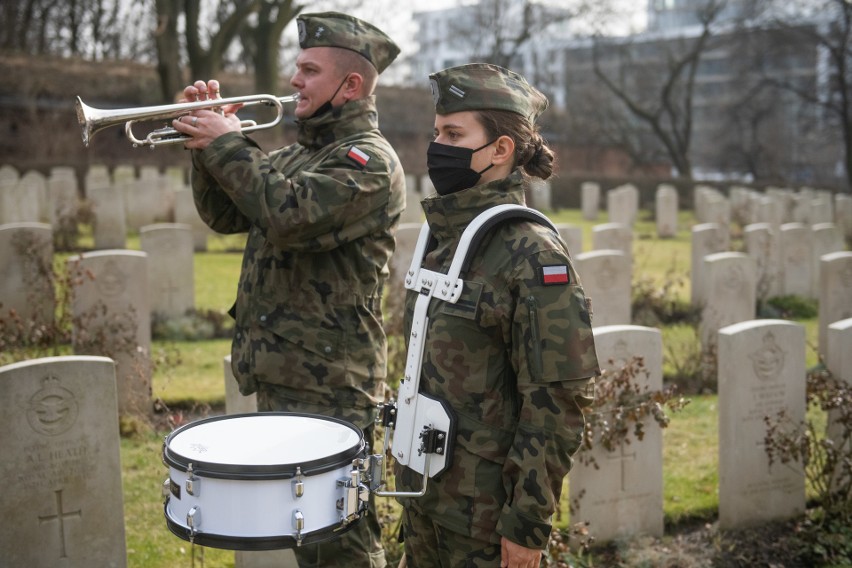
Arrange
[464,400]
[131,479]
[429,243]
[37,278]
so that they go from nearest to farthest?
[464,400] → [429,243] → [131,479] → [37,278]

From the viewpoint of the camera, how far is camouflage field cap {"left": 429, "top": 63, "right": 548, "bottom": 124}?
2693 millimetres

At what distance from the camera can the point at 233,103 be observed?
3.64 metres

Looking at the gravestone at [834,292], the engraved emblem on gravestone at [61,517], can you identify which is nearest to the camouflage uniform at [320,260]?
the engraved emblem on gravestone at [61,517]

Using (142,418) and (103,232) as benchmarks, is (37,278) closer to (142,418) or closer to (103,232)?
(142,418)

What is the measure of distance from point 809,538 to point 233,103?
13.0 feet

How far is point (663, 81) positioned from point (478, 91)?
146ft

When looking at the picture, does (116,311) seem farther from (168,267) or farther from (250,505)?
(250,505)

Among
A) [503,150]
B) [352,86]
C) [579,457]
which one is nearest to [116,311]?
[579,457]

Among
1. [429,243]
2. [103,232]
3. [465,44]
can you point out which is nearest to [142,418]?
[429,243]

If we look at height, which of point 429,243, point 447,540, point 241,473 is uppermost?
point 429,243

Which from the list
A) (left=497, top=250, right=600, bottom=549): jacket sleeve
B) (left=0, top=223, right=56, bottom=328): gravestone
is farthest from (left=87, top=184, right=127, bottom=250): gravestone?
(left=497, top=250, right=600, bottom=549): jacket sleeve

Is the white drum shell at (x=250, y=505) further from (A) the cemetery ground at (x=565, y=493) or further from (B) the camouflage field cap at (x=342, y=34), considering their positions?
(B) the camouflage field cap at (x=342, y=34)

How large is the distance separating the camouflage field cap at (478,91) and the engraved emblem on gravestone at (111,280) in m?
4.85

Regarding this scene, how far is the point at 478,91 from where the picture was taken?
8.82ft
